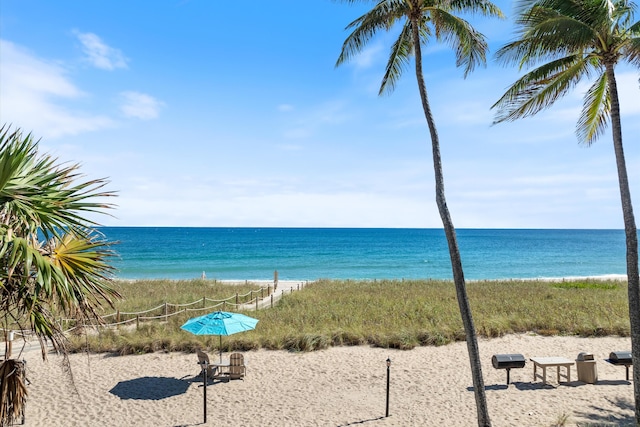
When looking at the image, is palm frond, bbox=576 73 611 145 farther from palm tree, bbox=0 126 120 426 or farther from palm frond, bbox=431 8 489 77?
palm tree, bbox=0 126 120 426

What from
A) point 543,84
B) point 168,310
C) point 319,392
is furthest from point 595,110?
point 168,310

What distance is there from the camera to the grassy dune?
14.6 metres

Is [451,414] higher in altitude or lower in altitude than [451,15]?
lower

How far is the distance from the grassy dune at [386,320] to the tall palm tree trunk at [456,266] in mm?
6621

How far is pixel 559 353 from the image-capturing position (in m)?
13.9

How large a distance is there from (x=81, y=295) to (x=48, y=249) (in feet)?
2.28

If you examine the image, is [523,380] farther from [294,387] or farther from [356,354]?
[294,387]

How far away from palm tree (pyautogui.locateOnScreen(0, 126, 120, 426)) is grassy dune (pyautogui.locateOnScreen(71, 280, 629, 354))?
15.4ft

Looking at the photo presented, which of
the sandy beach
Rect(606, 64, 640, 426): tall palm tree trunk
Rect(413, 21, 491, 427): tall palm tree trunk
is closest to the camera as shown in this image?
Rect(413, 21, 491, 427): tall palm tree trunk

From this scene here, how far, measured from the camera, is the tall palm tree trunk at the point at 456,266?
25.6ft

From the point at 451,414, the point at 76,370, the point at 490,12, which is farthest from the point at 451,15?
the point at 76,370


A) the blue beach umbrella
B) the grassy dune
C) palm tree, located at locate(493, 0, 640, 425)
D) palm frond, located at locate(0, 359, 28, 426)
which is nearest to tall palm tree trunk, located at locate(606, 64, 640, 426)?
palm tree, located at locate(493, 0, 640, 425)

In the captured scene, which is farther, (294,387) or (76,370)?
(76,370)

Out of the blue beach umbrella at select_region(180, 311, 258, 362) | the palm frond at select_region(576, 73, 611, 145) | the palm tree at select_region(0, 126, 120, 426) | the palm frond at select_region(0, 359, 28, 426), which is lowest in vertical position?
the blue beach umbrella at select_region(180, 311, 258, 362)
